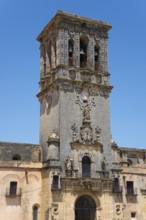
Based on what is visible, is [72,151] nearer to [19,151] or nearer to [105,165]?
[105,165]

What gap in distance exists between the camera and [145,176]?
45.7m

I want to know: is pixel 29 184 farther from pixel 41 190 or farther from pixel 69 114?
pixel 69 114

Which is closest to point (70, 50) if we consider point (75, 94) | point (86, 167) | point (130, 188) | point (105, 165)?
point (75, 94)

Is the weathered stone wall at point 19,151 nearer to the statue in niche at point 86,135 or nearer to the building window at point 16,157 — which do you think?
the building window at point 16,157

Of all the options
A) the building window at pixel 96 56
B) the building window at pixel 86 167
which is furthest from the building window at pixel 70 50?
the building window at pixel 86 167

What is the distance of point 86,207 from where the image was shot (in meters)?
40.4

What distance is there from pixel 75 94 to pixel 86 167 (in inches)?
312

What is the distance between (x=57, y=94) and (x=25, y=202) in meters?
11.7

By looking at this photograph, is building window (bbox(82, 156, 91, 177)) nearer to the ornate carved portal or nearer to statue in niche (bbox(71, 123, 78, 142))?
the ornate carved portal

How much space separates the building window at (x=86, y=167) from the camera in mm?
40656

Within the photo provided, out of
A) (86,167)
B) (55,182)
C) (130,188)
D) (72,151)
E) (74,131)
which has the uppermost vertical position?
(74,131)

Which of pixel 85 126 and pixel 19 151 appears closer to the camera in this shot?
pixel 85 126

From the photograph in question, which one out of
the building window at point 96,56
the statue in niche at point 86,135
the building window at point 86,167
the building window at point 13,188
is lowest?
the building window at point 13,188

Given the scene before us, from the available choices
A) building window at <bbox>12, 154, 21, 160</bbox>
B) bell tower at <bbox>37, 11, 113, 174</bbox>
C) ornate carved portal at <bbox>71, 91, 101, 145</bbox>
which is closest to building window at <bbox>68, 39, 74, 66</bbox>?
bell tower at <bbox>37, 11, 113, 174</bbox>
